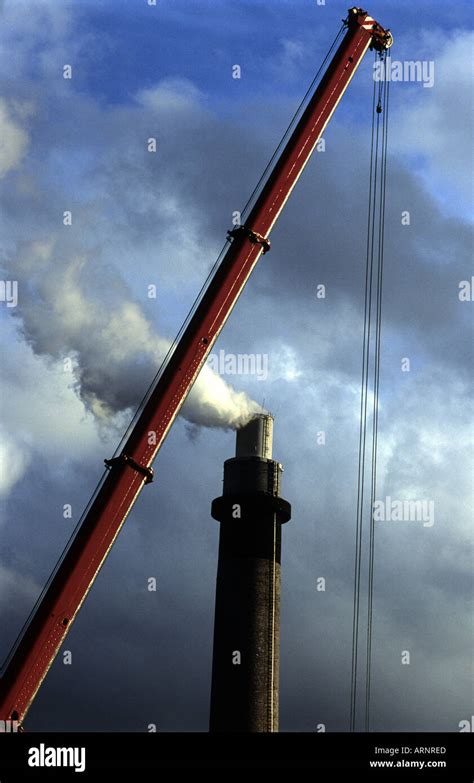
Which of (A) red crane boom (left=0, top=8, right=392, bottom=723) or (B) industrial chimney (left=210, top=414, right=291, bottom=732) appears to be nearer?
(A) red crane boom (left=0, top=8, right=392, bottom=723)

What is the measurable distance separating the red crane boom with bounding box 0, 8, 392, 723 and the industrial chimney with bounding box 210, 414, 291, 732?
12.9 meters

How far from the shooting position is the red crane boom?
51.0 feet

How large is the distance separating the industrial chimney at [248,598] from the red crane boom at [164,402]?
1290 centimetres

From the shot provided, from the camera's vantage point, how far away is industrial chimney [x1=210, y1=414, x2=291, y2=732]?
A: 2891 cm

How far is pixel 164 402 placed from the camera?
696 inches

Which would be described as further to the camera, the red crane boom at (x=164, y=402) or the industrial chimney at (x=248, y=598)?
the industrial chimney at (x=248, y=598)

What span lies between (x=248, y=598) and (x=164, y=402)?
13.4 meters

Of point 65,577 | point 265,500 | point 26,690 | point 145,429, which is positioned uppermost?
point 265,500

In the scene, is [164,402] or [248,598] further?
[248,598]

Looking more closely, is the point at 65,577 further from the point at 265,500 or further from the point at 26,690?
the point at 265,500

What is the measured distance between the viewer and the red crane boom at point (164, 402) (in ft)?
51.0
